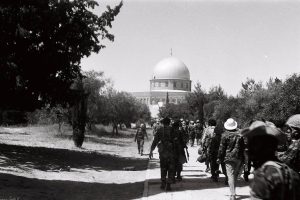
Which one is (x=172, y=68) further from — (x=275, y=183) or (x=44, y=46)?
(x=275, y=183)

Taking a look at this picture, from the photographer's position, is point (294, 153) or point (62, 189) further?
point (62, 189)

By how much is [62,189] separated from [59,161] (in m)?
6.07

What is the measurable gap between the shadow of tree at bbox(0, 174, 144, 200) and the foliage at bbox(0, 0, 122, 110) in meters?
6.38

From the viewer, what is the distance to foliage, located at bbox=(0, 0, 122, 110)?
18156 millimetres

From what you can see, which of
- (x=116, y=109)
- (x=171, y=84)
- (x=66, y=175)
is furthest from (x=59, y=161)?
(x=171, y=84)

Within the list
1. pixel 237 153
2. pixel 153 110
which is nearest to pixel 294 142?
pixel 237 153

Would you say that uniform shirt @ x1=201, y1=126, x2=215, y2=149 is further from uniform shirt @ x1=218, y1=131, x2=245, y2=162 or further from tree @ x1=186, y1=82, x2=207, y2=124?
tree @ x1=186, y1=82, x2=207, y2=124

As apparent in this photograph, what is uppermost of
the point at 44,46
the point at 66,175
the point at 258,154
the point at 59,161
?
the point at 44,46

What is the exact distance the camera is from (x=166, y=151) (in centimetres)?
1148

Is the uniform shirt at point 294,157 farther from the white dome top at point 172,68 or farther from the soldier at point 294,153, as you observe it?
the white dome top at point 172,68

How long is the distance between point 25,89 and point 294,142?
16267 millimetres

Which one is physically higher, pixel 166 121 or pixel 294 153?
pixel 166 121

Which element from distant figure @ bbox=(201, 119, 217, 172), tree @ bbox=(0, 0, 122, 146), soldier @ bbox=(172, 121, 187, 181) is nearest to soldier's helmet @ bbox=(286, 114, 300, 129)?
soldier @ bbox=(172, 121, 187, 181)

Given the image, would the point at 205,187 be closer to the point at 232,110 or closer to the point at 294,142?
the point at 294,142
